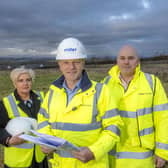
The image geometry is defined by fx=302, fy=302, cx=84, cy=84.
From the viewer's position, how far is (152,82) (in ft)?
11.1

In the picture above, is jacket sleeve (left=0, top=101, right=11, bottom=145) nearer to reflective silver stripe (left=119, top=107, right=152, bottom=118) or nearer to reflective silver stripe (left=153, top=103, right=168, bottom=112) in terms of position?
reflective silver stripe (left=119, top=107, right=152, bottom=118)

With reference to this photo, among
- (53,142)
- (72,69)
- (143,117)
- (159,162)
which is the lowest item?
(159,162)

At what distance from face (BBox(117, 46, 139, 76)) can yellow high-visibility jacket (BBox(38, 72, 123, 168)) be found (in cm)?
67

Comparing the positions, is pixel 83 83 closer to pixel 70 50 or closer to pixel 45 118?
pixel 70 50

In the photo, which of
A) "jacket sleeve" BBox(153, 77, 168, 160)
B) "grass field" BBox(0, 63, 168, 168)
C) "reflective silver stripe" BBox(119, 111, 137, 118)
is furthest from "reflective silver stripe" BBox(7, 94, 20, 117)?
"grass field" BBox(0, 63, 168, 168)

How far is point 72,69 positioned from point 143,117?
102cm

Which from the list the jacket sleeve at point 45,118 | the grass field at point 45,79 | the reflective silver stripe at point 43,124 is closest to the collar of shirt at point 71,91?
the jacket sleeve at point 45,118

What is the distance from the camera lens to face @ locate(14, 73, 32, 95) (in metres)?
3.87

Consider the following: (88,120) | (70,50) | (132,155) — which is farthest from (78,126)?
(132,155)

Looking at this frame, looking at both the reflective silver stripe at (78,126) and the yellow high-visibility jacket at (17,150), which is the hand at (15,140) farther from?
the reflective silver stripe at (78,126)

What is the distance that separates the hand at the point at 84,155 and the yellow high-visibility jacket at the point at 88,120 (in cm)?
6

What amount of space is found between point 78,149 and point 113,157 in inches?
38.4

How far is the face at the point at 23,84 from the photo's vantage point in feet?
12.7

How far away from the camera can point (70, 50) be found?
2.83 m
